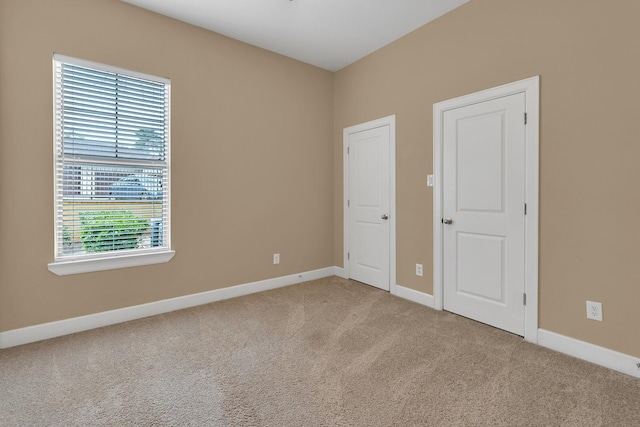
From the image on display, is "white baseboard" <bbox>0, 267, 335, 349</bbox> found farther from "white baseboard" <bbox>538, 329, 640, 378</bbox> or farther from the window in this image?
"white baseboard" <bbox>538, 329, 640, 378</bbox>

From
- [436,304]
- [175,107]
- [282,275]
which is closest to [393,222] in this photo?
[436,304]

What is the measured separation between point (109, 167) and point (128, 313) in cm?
134

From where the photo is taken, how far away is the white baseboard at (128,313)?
240 cm

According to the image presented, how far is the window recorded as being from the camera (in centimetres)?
255

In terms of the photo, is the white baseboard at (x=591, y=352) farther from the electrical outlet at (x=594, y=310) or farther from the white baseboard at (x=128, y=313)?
the white baseboard at (x=128, y=313)

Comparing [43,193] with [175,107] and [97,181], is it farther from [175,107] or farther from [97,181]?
[175,107]

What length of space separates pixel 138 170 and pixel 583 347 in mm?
3871

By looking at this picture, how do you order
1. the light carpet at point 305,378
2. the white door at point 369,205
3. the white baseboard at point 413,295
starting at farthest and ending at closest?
the white door at point 369,205
the white baseboard at point 413,295
the light carpet at point 305,378

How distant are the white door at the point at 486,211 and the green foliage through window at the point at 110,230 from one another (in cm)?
297

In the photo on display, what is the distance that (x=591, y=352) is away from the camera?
2.13 metres

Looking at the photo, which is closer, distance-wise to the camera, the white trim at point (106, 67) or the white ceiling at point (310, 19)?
the white trim at point (106, 67)

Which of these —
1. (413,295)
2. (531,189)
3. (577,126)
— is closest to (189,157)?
(413,295)

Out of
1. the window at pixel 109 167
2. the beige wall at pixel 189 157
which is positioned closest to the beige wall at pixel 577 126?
the beige wall at pixel 189 157

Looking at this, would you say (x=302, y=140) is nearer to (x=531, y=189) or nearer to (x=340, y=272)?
(x=340, y=272)
